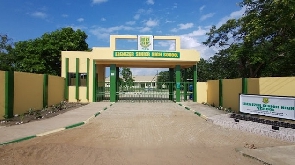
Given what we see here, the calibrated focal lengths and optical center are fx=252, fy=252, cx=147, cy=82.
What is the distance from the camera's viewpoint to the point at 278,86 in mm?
10773

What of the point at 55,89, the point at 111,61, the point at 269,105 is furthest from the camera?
the point at 111,61

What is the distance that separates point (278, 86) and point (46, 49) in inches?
1067

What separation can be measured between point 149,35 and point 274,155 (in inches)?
651

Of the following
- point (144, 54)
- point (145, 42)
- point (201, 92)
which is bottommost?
point (201, 92)

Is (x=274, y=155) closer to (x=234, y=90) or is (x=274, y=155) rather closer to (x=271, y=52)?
(x=234, y=90)

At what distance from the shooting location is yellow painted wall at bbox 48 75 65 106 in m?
17.3

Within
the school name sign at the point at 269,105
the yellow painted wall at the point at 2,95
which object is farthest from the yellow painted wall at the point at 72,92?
the school name sign at the point at 269,105

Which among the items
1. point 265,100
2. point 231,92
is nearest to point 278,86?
point 265,100

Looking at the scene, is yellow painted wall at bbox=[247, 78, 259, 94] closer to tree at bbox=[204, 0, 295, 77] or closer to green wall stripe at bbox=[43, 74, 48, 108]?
tree at bbox=[204, 0, 295, 77]

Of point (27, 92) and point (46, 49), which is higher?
point (46, 49)

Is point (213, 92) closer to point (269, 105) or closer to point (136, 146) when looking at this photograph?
point (269, 105)

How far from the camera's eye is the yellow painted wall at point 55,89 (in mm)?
17281

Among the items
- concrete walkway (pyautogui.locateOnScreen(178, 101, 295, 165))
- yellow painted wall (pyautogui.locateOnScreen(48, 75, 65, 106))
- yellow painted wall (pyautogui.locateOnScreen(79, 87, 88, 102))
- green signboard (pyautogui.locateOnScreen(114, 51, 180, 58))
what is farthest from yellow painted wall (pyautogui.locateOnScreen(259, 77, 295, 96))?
yellow painted wall (pyautogui.locateOnScreen(79, 87, 88, 102))

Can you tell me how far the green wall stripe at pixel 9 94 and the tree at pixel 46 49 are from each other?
1921 centimetres
